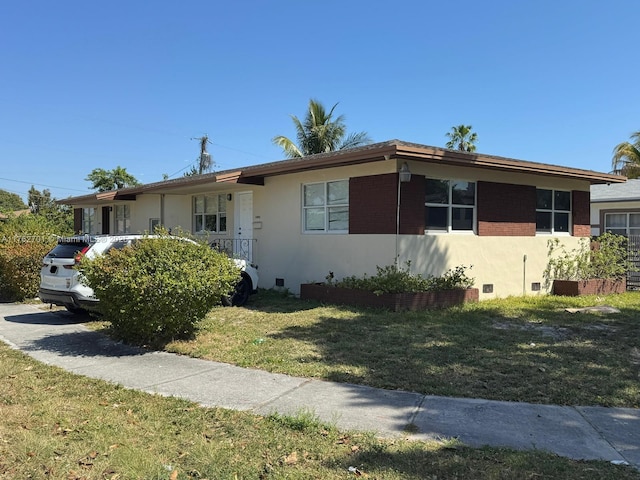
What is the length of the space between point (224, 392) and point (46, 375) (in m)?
2.32

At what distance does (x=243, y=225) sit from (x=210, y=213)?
210 cm

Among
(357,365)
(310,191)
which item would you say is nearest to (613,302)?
(310,191)

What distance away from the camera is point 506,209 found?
1282 centimetres

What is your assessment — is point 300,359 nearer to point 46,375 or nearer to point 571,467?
point 46,375

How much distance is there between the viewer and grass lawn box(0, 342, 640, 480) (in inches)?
142

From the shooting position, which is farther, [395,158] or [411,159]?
→ [411,159]

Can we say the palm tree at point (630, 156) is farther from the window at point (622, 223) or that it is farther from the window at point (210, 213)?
the window at point (210, 213)

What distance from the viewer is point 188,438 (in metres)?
4.23

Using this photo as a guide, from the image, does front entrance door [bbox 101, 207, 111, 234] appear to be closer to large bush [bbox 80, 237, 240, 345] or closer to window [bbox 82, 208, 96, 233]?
window [bbox 82, 208, 96, 233]

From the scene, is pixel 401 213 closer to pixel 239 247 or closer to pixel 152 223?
pixel 239 247

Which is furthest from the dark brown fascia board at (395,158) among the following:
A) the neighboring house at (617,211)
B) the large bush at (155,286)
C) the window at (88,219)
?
the window at (88,219)

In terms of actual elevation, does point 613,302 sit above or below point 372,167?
below

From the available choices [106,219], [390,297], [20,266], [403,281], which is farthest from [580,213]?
[106,219]

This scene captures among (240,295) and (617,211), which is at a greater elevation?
(617,211)
